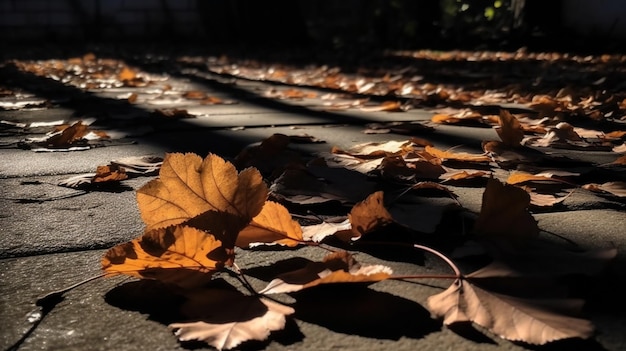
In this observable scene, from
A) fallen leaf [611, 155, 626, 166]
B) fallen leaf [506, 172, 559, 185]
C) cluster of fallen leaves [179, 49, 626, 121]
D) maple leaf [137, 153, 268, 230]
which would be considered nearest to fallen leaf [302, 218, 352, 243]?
maple leaf [137, 153, 268, 230]

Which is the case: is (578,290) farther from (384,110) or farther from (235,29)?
(235,29)

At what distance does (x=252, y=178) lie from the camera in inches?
38.2

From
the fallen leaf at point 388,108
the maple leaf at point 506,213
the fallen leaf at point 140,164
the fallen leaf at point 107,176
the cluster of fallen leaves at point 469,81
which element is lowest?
the cluster of fallen leaves at point 469,81

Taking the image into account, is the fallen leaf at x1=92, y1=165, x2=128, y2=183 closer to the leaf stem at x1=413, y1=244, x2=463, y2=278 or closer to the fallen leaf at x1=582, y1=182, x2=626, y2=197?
the leaf stem at x1=413, y1=244, x2=463, y2=278

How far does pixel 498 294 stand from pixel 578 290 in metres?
0.12

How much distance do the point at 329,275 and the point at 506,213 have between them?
33cm

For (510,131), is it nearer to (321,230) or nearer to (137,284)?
(321,230)

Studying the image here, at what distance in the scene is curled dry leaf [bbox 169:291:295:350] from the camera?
2.36 feet

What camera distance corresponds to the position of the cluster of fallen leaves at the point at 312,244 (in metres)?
0.74

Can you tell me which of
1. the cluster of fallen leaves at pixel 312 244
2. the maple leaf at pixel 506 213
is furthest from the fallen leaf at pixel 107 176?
the maple leaf at pixel 506 213

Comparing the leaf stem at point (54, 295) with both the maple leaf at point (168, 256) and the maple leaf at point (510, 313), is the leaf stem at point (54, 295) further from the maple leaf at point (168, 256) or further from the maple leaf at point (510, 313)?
the maple leaf at point (510, 313)

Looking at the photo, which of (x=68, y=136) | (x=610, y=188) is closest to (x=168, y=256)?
(x=610, y=188)

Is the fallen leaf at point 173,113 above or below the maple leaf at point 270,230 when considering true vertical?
below

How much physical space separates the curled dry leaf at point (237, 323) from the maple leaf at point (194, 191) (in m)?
0.20
